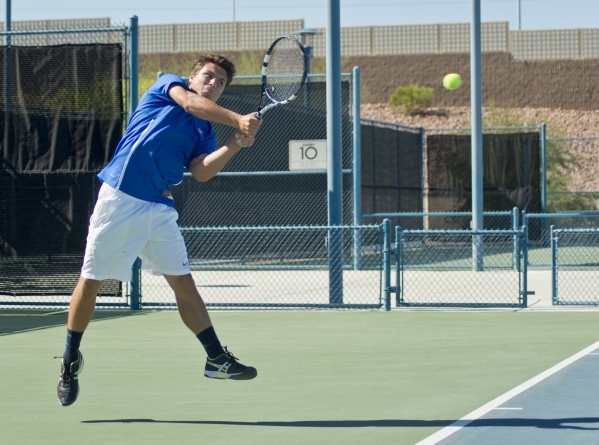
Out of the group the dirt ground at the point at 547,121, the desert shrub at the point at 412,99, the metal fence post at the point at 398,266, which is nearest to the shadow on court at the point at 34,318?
the metal fence post at the point at 398,266

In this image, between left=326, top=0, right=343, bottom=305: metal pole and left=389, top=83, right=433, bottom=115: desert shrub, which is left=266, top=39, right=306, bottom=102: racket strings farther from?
left=389, top=83, right=433, bottom=115: desert shrub

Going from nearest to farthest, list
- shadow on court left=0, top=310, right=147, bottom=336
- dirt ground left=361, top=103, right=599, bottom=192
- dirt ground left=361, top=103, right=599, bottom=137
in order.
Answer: shadow on court left=0, top=310, right=147, bottom=336 < dirt ground left=361, top=103, right=599, bottom=192 < dirt ground left=361, top=103, right=599, bottom=137

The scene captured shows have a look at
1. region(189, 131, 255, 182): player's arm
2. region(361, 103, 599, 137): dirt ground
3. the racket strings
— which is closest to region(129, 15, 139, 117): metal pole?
the racket strings

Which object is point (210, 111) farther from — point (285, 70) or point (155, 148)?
point (285, 70)

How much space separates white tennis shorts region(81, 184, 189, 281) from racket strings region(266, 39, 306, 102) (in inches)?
53.1

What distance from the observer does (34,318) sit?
11203mm

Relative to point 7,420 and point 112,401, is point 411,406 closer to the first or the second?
point 112,401

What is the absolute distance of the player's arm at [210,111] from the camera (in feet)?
18.3

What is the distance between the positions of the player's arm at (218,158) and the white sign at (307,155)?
32.5 ft

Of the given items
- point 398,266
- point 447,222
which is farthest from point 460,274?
point 447,222

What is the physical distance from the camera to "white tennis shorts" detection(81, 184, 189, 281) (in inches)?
235

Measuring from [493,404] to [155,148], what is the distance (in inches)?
85.0

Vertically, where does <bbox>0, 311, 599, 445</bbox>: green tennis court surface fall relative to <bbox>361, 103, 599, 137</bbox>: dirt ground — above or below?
below

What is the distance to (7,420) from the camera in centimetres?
586
